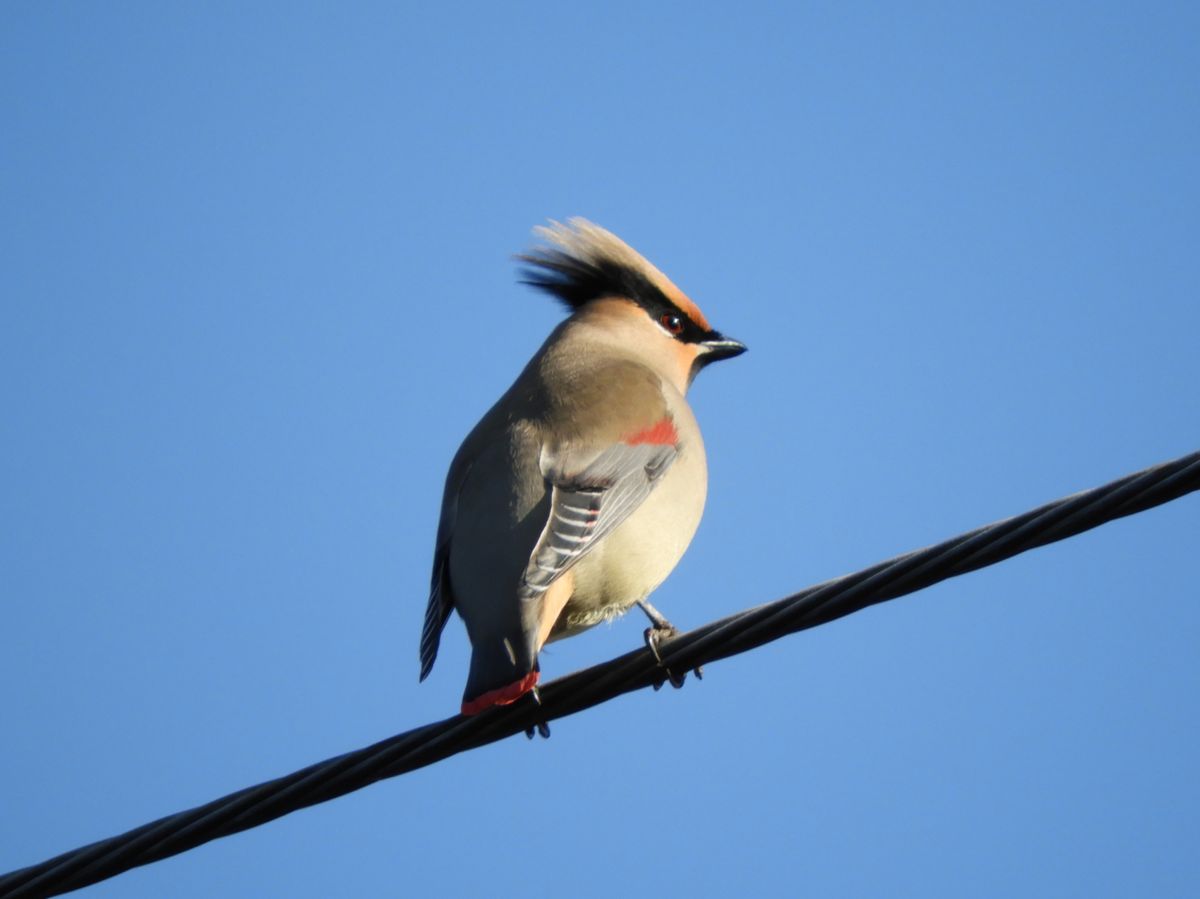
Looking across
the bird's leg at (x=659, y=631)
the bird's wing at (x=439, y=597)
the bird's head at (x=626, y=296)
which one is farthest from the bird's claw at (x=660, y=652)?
the bird's head at (x=626, y=296)

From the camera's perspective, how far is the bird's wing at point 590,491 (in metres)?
4.30

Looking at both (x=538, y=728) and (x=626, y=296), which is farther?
(x=626, y=296)

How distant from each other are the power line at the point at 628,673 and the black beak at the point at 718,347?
3.07 m

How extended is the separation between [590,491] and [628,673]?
112 cm

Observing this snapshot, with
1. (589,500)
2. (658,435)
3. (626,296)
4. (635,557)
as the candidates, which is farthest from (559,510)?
(626,296)

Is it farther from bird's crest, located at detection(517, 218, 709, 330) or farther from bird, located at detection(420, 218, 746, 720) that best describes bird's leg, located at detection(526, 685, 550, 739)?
bird's crest, located at detection(517, 218, 709, 330)

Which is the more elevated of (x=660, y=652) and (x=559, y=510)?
(x=559, y=510)

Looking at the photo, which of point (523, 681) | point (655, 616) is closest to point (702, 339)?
point (655, 616)

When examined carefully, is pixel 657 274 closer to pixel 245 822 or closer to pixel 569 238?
pixel 569 238

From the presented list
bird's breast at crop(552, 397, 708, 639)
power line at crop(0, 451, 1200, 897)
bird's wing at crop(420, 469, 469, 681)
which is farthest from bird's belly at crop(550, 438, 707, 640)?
power line at crop(0, 451, 1200, 897)

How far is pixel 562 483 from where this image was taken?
4.65 m

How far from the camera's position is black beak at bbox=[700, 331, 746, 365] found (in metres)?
6.66

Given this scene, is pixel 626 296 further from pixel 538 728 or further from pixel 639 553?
pixel 538 728

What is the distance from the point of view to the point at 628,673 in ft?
11.8
